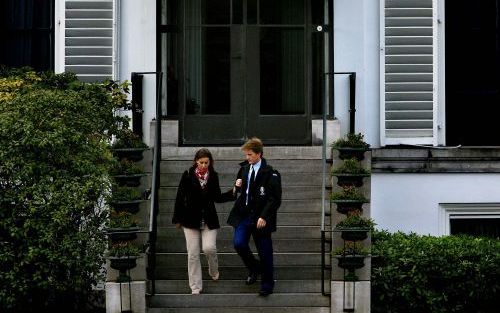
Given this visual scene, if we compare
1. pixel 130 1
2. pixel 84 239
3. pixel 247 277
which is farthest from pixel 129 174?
pixel 130 1

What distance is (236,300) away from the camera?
13.2 m

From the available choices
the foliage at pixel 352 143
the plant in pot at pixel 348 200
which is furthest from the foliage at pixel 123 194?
the foliage at pixel 352 143

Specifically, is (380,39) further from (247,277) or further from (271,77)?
(247,277)

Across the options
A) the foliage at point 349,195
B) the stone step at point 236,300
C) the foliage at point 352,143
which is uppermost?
the foliage at point 352,143

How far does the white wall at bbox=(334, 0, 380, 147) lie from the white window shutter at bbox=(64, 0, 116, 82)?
10.8ft

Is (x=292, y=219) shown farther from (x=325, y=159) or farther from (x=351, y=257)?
(x=351, y=257)

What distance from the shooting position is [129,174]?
534 inches

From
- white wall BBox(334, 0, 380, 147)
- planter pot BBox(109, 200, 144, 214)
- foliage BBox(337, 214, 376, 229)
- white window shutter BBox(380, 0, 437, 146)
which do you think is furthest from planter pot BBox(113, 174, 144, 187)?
white window shutter BBox(380, 0, 437, 146)

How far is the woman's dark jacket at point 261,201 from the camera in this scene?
13.0m

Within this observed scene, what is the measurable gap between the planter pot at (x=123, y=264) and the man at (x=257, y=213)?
121 centimetres

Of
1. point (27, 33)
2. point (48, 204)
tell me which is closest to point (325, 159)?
point (48, 204)

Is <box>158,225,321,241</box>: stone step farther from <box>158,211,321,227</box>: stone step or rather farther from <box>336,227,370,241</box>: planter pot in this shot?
<box>336,227,370,241</box>: planter pot

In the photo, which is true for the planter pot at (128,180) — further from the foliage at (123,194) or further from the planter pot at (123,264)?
the planter pot at (123,264)

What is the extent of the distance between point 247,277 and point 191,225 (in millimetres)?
1084
